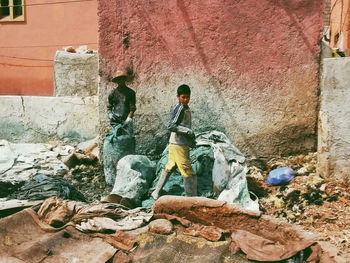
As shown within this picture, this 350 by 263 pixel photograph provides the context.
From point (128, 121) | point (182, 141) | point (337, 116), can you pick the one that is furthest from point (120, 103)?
point (337, 116)

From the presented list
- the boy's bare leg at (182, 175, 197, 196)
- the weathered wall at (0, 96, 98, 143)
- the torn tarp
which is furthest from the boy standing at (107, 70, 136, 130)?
the torn tarp

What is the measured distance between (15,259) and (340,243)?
2952 millimetres

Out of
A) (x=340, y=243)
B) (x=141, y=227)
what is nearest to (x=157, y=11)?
(x=141, y=227)

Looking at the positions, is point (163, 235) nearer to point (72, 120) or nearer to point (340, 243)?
point (340, 243)

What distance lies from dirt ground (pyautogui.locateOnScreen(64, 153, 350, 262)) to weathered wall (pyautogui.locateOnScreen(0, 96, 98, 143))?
139 cm

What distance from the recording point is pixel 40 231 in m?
4.56

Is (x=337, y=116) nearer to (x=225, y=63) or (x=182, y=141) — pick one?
(x=225, y=63)

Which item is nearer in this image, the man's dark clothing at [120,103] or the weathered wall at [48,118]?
the man's dark clothing at [120,103]

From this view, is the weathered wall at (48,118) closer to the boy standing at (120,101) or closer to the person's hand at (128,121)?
the boy standing at (120,101)

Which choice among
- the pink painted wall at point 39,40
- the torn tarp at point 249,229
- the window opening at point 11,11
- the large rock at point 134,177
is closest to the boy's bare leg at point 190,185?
→ the large rock at point 134,177

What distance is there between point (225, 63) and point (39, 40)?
8.91 metres

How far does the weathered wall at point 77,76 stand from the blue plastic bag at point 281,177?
4.10m

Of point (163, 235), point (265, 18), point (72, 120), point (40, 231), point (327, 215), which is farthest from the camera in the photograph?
point (72, 120)

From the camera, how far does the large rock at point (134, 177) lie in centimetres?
600
